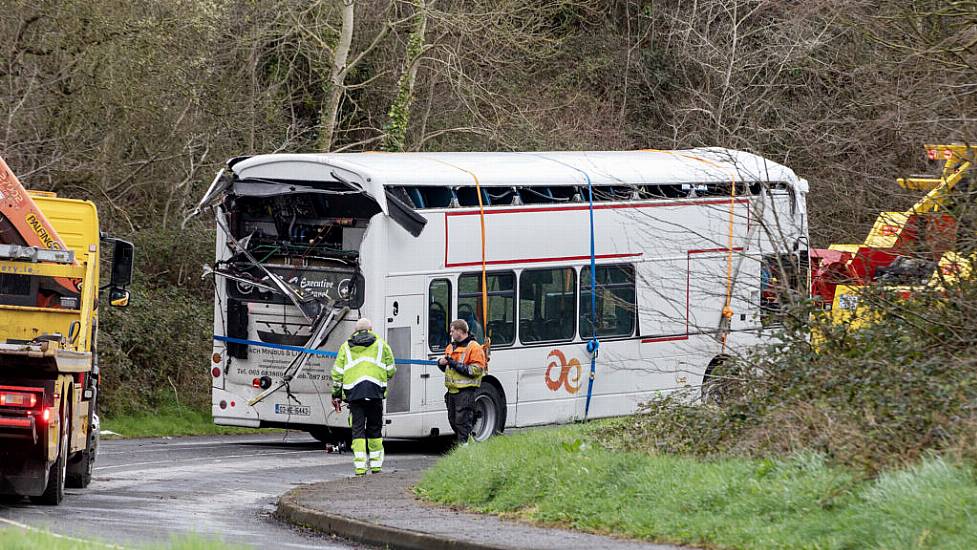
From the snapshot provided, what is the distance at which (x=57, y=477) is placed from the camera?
43.0ft

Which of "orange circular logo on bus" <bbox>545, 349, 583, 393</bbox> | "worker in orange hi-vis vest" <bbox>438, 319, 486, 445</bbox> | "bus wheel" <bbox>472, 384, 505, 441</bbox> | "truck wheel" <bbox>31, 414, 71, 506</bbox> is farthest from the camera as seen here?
"orange circular logo on bus" <bbox>545, 349, 583, 393</bbox>

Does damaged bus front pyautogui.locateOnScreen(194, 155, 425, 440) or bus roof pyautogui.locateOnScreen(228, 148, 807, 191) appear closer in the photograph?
damaged bus front pyautogui.locateOnScreen(194, 155, 425, 440)

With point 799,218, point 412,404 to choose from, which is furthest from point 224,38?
point 799,218

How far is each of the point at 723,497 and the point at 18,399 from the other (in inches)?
236

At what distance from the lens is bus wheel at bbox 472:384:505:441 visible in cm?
1875

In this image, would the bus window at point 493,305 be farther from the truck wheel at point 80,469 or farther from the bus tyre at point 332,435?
the truck wheel at point 80,469

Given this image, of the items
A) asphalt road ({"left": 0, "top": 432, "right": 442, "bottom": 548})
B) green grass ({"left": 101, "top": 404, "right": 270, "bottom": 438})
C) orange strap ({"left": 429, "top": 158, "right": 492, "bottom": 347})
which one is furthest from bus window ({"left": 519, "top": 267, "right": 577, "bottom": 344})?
green grass ({"left": 101, "top": 404, "right": 270, "bottom": 438})

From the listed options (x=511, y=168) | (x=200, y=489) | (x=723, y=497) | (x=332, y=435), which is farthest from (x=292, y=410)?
(x=723, y=497)

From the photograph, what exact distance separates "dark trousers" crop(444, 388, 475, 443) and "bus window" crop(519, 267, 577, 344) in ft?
7.95

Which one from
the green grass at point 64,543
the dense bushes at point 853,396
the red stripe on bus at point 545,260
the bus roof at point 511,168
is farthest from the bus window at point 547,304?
the green grass at point 64,543

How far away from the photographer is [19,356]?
1218 cm

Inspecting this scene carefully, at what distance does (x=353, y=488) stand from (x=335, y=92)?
1642 cm

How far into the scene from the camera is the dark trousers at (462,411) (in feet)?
56.4

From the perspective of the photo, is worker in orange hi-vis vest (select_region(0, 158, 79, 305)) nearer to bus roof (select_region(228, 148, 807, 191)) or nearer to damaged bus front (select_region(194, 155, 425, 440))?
damaged bus front (select_region(194, 155, 425, 440))
